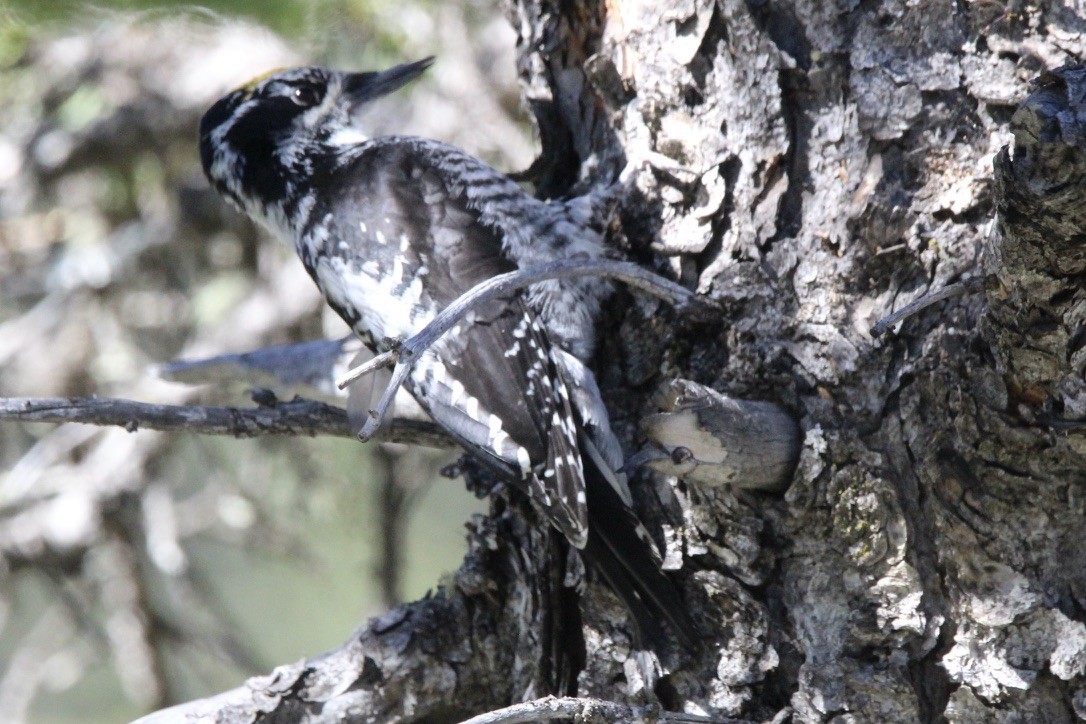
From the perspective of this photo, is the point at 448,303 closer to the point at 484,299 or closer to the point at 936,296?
the point at 484,299

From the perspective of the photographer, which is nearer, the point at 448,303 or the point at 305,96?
the point at 448,303

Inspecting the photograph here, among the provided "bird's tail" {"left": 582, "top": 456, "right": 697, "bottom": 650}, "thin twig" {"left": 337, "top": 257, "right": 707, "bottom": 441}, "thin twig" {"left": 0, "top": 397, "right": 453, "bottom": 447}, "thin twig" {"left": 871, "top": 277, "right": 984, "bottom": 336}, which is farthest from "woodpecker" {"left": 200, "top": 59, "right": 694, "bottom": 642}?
"thin twig" {"left": 871, "top": 277, "right": 984, "bottom": 336}

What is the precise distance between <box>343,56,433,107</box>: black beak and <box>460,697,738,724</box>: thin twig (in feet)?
5.39

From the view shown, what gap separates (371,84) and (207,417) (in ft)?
4.32

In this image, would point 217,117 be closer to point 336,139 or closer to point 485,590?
point 336,139

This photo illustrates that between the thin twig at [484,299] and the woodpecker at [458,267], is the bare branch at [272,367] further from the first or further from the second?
the thin twig at [484,299]

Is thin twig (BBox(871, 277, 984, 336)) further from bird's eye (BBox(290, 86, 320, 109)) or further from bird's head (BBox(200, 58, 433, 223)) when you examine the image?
bird's eye (BBox(290, 86, 320, 109))

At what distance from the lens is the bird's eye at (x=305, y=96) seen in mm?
2406

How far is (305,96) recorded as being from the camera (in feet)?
7.93

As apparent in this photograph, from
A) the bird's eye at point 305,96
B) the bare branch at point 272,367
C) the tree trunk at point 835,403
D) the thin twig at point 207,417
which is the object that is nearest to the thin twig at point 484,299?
the tree trunk at point 835,403

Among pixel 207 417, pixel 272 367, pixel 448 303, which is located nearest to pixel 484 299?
pixel 207 417

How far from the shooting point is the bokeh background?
288 cm

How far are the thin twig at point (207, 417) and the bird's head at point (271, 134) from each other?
2.93 ft

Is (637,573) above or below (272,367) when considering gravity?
below
